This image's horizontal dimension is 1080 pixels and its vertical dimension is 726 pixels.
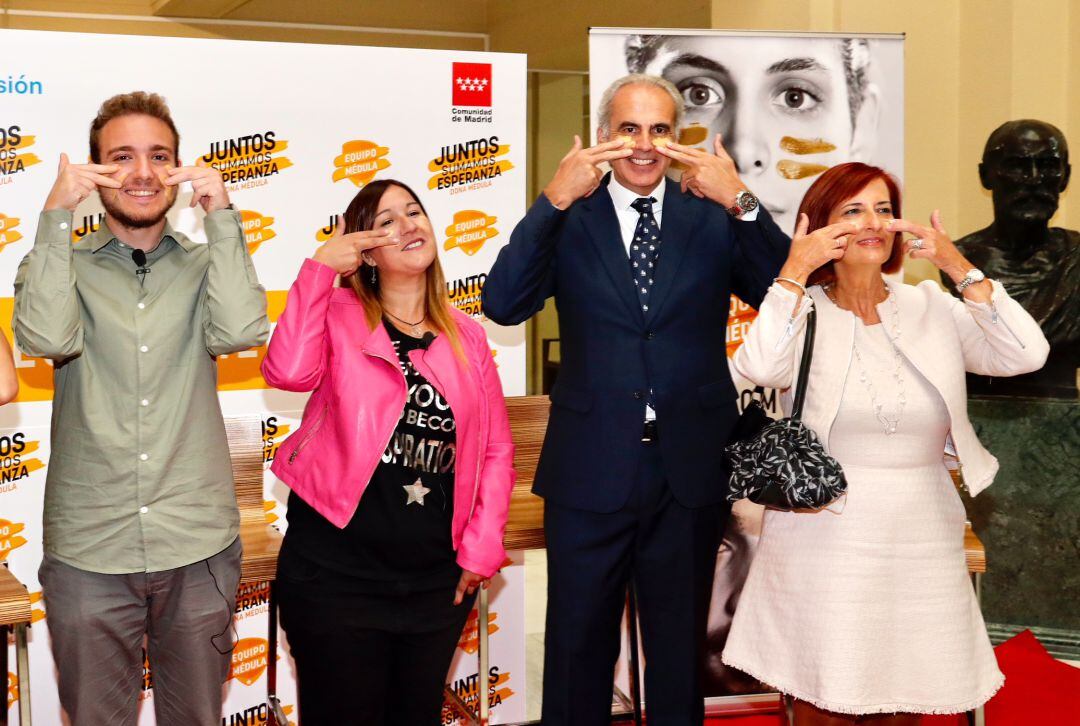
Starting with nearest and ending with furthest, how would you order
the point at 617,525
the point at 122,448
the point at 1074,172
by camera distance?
the point at 122,448 → the point at 617,525 → the point at 1074,172

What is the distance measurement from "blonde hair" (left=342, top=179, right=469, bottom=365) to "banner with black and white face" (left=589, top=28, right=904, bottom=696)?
1577mm

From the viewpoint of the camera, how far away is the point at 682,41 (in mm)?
3988

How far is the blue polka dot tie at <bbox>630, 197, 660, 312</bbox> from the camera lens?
2.67m

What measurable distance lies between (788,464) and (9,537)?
7.74ft

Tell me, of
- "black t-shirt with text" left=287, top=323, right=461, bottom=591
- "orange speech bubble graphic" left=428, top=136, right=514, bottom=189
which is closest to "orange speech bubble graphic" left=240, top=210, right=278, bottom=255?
"orange speech bubble graphic" left=428, top=136, right=514, bottom=189

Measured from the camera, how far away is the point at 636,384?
2604 millimetres

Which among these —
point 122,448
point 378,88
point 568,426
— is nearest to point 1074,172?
point 378,88

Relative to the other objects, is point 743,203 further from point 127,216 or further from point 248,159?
point 248,159

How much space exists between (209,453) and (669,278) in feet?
3.63

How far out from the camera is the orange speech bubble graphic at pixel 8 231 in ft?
11.1

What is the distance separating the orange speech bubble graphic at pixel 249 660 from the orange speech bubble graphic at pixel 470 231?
1445 mm

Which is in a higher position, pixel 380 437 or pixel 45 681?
pixel 380 437

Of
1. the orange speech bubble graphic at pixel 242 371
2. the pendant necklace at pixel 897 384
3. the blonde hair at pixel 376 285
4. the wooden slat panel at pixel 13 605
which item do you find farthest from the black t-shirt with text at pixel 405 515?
the orange speech bubble graphic at pixel 242 371

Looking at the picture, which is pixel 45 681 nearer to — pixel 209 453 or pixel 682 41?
pixel 209 453
